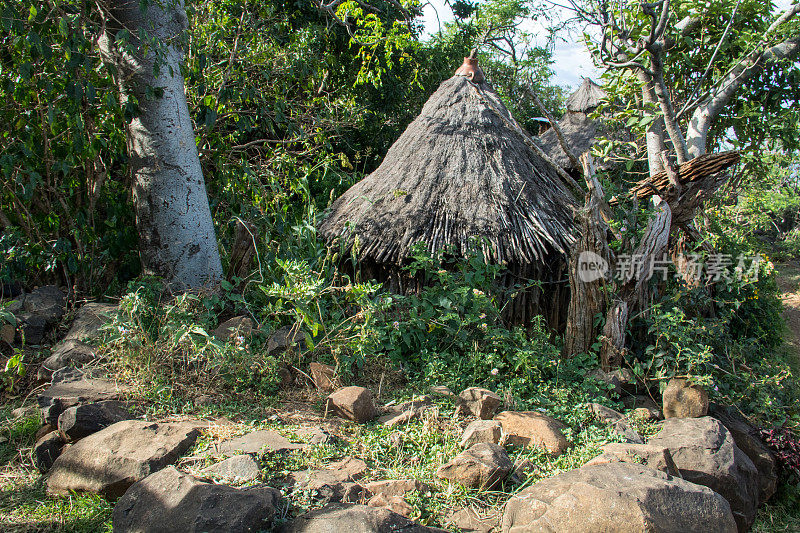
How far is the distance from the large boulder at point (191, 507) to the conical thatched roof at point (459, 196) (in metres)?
2.27

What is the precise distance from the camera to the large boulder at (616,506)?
221 centimetres

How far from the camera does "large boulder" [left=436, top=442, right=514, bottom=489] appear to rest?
2.53 metres

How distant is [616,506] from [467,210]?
260cm

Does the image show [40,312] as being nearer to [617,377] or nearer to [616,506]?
[616,506]

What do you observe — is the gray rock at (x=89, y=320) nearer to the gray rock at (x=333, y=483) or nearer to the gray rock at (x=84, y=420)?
the gray rock at (x=84, y=420)

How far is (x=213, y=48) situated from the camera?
5.36 metres

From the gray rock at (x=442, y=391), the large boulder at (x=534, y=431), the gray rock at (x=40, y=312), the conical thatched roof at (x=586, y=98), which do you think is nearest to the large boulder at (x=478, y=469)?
the large boulder at (x=534, y=431)

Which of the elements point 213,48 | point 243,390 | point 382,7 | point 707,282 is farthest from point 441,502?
point 382,7

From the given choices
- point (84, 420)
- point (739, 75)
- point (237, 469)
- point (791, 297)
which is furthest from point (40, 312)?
point (791, 297)

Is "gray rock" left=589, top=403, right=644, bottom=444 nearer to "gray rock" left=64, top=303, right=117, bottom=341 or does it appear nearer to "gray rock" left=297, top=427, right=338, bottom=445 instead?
"gray rock" left=297, top=427, right=338, bottom=445

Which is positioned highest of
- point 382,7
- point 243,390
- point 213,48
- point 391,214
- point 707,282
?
point 382,7

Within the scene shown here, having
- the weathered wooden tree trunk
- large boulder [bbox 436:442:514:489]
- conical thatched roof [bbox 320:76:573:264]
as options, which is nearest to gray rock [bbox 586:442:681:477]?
large boulder [bbox 436:442:514:489]

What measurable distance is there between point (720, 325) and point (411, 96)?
6092mm

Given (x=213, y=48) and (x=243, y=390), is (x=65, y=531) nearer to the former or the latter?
(x=243, y=390)
